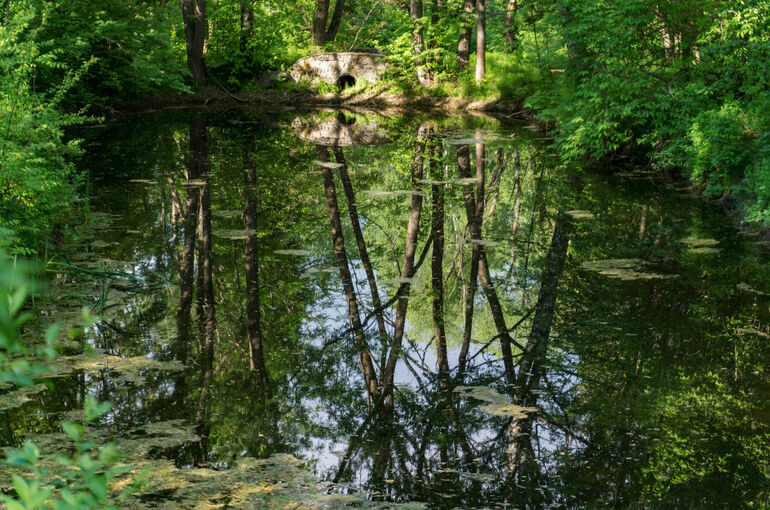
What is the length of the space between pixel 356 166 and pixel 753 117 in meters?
6.53

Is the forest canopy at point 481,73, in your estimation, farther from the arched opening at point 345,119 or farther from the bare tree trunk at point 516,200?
the arched opening at point 345,119

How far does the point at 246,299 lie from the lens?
683 cm

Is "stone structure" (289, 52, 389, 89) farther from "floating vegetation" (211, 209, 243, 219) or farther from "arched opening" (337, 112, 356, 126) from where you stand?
"floating vegetation" (211, 209, 243, 219)

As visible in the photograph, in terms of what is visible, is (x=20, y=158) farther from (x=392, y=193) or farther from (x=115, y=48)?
(x=115, y=48)

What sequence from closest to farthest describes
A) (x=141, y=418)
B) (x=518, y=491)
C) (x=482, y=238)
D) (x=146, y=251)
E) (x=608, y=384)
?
(x=518, y=491) < (x=141, y=418) < (x=608, y=384) < (x=146, y=251) < (x=482, y=238)

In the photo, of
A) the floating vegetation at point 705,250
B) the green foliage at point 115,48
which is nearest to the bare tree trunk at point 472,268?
the floating vegetation at point 705,250

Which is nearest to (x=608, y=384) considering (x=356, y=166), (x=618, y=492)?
(x=618, y=492)

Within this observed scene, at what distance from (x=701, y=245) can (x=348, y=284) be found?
4.19m

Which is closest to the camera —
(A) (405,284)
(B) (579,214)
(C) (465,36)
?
(A) (405,284)

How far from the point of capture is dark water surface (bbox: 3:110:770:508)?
4129mm

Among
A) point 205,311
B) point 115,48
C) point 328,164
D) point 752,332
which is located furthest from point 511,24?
point 205,311

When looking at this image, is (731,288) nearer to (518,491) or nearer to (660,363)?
(660,363)

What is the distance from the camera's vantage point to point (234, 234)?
344 inches

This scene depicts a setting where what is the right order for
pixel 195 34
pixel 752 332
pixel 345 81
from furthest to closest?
pixel 345 81 < pixel 195 34 < pixel 752 332
